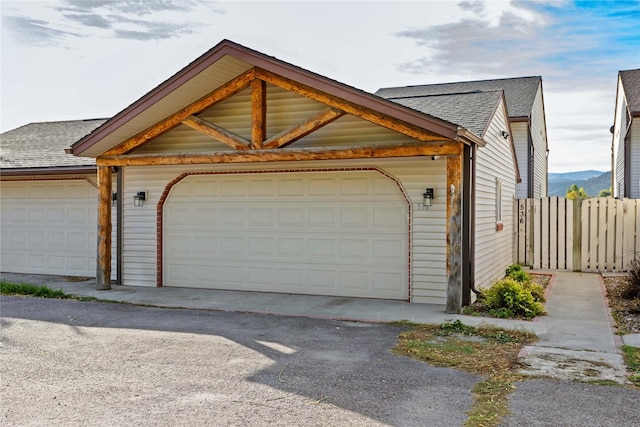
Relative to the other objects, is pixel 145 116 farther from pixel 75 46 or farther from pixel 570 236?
pixel 570 236

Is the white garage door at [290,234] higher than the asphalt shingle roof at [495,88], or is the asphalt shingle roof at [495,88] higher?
the asphalt shingle roof at [495,88]

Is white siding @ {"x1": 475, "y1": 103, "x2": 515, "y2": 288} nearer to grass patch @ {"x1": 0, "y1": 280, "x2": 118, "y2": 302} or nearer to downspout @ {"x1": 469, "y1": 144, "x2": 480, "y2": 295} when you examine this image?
downspout @ {"x1": 469, "y1": 144, "x2": 480, "y2": 295}

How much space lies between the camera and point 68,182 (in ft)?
45.0

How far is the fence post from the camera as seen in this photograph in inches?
603

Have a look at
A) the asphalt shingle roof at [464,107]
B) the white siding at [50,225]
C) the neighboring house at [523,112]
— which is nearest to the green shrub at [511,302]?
the asphalt shingle roof at [464,107]

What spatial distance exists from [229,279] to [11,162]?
7113 millimetres

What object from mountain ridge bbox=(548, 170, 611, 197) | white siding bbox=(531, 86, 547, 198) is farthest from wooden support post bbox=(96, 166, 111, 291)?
mountain ridge bbox=(548, 170, 611, 197)

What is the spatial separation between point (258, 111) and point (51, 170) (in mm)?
6191

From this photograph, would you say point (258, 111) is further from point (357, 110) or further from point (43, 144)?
point (43, 144)

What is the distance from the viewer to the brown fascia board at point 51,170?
512 inches

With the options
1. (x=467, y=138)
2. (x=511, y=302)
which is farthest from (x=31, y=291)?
(x=511, y=302)

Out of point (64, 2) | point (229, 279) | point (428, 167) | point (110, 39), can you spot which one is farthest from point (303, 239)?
point (64, 2)

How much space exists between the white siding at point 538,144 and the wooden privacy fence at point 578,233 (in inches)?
269

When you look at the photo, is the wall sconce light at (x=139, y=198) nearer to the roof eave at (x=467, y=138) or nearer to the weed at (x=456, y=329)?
the roof eave at (x=467, y=138)
